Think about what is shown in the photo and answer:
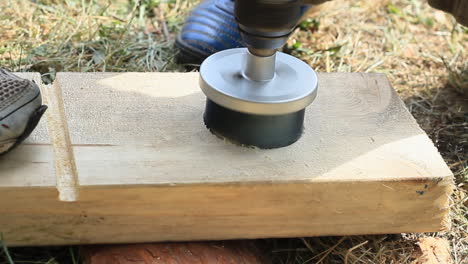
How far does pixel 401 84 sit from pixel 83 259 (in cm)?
144

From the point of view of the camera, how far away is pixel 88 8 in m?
2.55

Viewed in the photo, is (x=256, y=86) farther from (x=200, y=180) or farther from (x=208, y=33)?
(x=208, y=33)

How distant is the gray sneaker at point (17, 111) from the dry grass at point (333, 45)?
0.60 m

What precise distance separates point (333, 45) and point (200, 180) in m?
1.36

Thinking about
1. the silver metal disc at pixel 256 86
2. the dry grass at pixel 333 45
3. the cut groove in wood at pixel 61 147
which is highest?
the silver metal disc at pixel 256 86

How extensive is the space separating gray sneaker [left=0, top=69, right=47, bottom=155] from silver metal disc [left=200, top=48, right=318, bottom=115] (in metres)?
0.40

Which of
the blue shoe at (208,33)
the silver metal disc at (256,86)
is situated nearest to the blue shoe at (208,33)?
the blue shoe at (208,33)

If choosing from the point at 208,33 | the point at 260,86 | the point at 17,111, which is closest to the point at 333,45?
the point at 208,33

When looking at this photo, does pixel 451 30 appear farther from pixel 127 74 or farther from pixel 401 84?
pixel 127 74

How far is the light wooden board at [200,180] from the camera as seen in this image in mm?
1413

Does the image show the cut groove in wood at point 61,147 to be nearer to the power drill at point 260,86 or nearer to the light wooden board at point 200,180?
the light wooden board at point 200,180

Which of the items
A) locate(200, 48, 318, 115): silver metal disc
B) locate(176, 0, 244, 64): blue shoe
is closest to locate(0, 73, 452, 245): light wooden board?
locate(200, 48, 318, 115): silver metal disc

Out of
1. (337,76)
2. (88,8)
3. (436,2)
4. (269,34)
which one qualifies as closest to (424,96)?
(436,2)

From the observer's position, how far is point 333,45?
259cm
